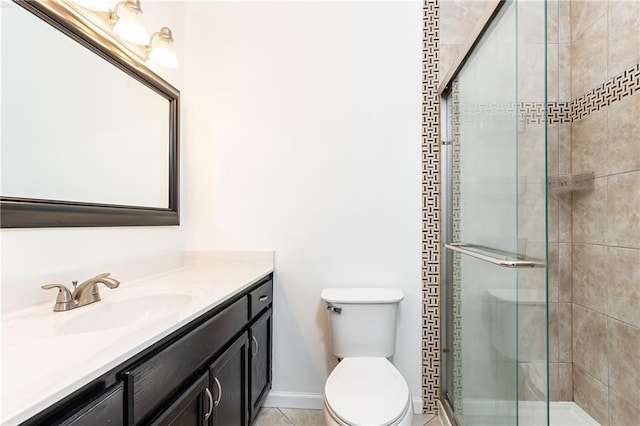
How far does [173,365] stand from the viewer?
2.93 feet

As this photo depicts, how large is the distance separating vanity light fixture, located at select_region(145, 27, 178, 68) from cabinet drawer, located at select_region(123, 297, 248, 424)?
46.1 inches

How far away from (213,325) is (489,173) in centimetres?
110

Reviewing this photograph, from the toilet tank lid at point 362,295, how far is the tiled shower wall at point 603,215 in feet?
3.08

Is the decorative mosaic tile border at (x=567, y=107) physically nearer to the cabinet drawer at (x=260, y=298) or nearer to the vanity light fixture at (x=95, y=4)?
the cabinet drawer at (x=260, y=298)

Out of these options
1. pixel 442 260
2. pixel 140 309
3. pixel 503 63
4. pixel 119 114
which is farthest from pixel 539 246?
pixel 119 114

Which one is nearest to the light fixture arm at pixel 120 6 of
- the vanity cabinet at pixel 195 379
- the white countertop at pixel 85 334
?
the white countertop at pixel 85 334

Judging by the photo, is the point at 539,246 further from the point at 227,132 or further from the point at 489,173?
the point at 227,132

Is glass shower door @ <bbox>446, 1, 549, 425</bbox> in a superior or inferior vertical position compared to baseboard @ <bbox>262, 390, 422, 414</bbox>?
superior

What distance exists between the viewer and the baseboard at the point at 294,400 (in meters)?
1.91

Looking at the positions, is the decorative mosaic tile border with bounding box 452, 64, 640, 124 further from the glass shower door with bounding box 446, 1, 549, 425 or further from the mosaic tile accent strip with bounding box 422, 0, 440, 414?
the mosaic tile accent strip with bounding box 422, 0, 440, 414

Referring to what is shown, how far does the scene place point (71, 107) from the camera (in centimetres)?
121

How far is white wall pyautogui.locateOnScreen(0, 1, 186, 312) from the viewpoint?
0.99m

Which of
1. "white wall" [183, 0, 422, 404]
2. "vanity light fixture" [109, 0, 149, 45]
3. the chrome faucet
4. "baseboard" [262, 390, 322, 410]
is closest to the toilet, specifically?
"white wall" [183, 0, 422, 404]

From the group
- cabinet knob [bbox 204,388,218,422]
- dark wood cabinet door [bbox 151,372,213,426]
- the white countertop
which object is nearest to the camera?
the white countertop
